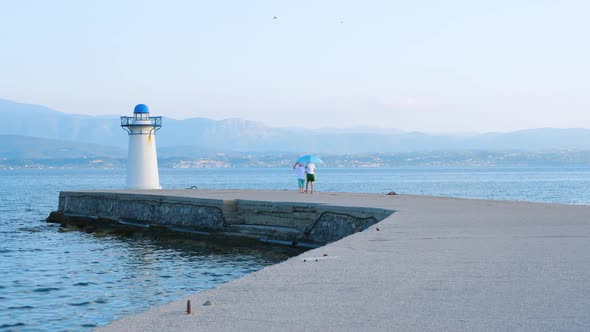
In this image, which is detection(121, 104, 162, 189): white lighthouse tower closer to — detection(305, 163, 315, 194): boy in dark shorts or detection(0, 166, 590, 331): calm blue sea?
detection(0, 166, 590, 331): calm blue sea

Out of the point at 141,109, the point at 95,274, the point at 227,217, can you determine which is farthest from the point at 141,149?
the point at 95,274

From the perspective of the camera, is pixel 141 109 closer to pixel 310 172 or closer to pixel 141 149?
pixel 141 149

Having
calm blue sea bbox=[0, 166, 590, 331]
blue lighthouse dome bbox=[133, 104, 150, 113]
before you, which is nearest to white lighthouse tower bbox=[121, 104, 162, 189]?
blue lighthouse dome bbox=[133, 104, 150, 113]

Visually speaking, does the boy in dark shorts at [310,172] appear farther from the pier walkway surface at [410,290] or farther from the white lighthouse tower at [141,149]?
the pier walkway surface at [410,290]

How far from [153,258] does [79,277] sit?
385 centimetres

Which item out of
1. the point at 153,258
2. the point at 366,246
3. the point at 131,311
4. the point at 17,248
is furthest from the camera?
the point at 17,248

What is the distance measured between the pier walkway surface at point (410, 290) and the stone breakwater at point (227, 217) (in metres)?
7.73

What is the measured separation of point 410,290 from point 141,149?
31.9 m

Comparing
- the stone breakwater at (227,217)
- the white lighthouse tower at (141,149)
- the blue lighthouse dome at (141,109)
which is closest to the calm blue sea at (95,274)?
the stone breakwater at (227,217)

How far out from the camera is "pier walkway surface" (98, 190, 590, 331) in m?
6.74

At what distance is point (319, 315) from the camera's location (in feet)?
23.2

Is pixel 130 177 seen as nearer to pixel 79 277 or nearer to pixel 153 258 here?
pixel 153 258

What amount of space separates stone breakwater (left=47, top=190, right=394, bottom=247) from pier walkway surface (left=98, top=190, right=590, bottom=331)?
773cm

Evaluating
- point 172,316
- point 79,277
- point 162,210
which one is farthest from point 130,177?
point 172,316
